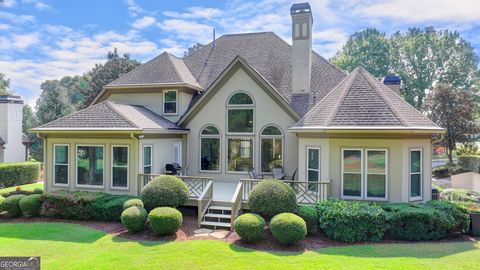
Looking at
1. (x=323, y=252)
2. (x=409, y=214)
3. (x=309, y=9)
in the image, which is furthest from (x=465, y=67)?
(x=323, y=252)

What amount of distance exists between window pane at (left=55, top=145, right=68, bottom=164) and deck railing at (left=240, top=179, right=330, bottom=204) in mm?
8415

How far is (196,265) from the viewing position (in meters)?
8.60

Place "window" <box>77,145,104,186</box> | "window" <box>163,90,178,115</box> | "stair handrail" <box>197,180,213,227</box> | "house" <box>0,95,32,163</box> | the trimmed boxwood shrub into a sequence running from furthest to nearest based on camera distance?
"house" <box>0,95,32,163</box> → "window" <box>163,90,178,115</box> → "window" <box>77,145,104,186</box> → "stair handrail" <box>197,180,213,227</box> → the trimmed boxwood shrub

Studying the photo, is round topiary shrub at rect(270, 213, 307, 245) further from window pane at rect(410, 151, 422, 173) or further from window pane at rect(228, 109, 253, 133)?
window pane at rect(228, 109, 253, 133)

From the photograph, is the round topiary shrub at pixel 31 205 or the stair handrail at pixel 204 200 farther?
the round topiary shrub at pixel 31 205

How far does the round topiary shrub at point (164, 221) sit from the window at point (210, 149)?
20.5 ft

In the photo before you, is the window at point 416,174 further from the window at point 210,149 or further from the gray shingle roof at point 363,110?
the window at point 210,149

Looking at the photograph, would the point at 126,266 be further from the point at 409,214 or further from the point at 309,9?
the point at 309,9

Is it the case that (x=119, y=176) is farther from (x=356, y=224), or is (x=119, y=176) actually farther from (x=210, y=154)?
(x=356, y=224)

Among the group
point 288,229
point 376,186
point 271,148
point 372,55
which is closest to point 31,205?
point 288,229

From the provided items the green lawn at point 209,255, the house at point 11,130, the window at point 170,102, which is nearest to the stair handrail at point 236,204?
the green lawn at point 209,255

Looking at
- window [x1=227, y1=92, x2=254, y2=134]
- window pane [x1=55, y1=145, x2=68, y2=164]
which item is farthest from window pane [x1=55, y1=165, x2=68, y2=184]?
window [x1=227, y1=92, x2=254, y2=134]

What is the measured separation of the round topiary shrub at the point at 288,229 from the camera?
9914mm

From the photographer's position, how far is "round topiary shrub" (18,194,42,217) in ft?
43.7
